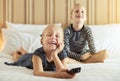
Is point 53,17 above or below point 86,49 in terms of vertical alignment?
above

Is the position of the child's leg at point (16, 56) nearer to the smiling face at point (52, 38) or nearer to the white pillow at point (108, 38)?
the smiling face at point (52, 38)

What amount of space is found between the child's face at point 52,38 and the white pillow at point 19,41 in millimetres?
759

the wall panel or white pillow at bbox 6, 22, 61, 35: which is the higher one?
the wall panel

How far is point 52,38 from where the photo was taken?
148 cm

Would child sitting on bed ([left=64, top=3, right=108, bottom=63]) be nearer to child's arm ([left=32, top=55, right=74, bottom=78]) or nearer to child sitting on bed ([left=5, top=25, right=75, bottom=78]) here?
child sitting on bed ([left=5, top=25, right=75, bottom=78])

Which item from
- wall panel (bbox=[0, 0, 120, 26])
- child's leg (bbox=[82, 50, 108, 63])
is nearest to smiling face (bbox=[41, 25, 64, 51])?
child's leg (bbox=[82, 50, 108, 63])

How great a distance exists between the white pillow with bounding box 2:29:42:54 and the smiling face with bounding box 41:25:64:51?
758mm

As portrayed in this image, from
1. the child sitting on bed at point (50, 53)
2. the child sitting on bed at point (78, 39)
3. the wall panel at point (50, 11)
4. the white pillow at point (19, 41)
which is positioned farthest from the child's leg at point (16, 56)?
the wall panel at point (50, 11)

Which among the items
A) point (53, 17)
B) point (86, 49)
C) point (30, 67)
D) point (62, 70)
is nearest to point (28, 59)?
point (30, 67)

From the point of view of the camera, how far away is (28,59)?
1.75m

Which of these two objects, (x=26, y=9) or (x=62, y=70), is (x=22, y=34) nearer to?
(x=26, y=9)

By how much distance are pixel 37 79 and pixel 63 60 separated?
40 cm

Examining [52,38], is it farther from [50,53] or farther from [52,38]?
[50,53]

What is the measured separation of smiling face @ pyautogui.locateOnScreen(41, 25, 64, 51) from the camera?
1484 millimetres
